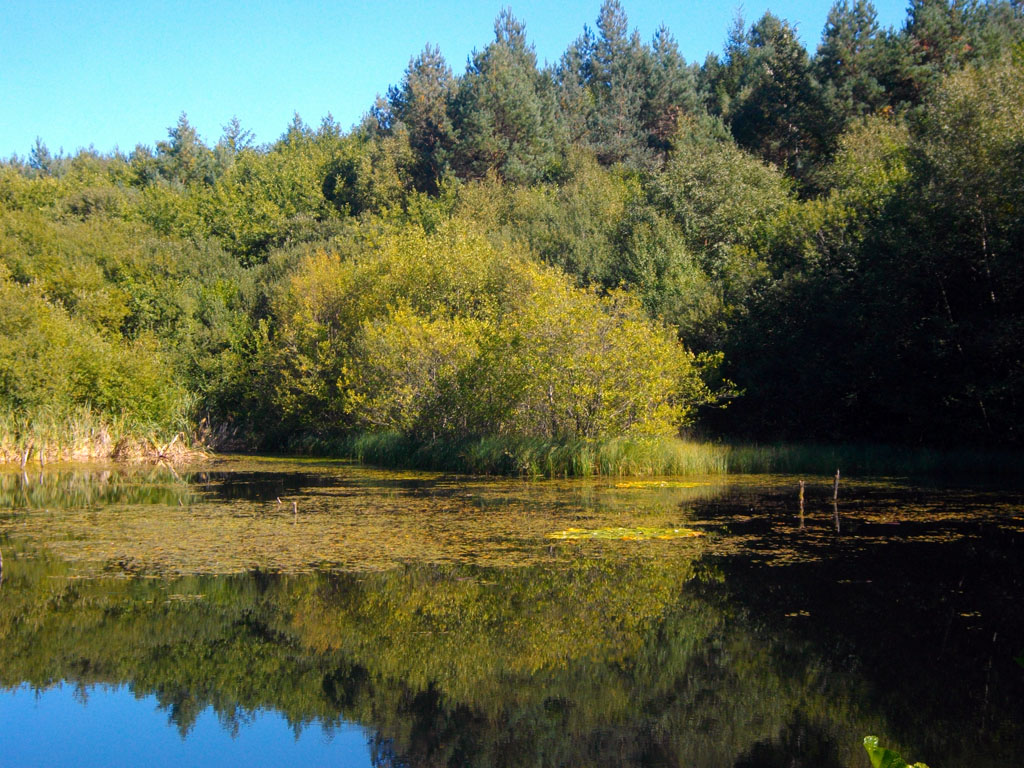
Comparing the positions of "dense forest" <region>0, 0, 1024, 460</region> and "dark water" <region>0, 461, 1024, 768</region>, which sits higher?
"dense forest" <region>0, 0, 1024, 460</region>

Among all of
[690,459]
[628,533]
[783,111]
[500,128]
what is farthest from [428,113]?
[628,533]

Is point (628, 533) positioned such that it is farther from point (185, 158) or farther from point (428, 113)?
point (185, 158)

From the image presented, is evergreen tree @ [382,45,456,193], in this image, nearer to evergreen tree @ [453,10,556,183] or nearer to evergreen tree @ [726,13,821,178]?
evergreen tree @ [453,10,556,183]

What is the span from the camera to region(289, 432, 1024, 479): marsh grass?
19.6 metres

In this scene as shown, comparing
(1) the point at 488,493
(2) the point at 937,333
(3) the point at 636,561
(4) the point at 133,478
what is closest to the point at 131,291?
(4) the point at 133,478

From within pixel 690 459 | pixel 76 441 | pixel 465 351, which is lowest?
pixel 690 459

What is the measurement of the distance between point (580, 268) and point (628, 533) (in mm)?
24524

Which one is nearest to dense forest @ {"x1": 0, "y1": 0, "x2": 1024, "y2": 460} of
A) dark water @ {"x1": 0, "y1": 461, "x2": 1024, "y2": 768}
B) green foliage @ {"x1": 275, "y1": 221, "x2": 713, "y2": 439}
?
green foliage @ {"x1": 275, "y1": 221, "x2": 713, "y2": 439}

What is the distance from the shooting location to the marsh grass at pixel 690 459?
1961 cm

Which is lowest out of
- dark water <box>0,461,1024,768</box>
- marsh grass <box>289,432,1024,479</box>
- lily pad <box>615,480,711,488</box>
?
dark water <box>0,461,1024,768</box>

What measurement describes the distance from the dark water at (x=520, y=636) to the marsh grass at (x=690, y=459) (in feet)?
18.0

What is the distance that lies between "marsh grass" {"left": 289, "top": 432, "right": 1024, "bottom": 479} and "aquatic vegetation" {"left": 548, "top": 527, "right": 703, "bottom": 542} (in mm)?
7377

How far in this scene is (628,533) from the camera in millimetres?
11859

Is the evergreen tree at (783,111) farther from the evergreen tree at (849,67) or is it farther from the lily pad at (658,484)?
the lily pad at (658,484)
